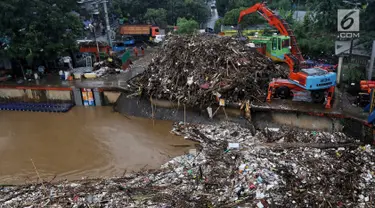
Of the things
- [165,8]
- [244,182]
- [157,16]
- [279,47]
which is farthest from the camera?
[165,8]

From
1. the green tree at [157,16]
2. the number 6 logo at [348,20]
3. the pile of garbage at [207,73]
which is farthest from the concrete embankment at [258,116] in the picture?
the green tree at [157,16]

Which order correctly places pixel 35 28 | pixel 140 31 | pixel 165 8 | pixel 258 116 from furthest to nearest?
pixel 165 8 → pixel 140 31 → pixel 35 28 → pixel 258 116

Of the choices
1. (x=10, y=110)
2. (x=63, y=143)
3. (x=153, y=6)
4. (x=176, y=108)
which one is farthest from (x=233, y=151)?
(x=153, y=6)

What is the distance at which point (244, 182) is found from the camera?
27.8ft

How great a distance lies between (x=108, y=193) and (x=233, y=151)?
14.0ft

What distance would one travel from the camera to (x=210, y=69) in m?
13.5

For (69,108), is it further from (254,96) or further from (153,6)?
(153,6)

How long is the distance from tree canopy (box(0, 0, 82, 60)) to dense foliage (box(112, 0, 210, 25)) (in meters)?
14.3

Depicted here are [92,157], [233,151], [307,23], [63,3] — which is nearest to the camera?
[233,151]

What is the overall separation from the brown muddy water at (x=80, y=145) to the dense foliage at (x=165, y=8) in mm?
18904

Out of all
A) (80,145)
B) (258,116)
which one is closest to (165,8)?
(258,116)

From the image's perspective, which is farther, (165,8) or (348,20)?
(165,8)
